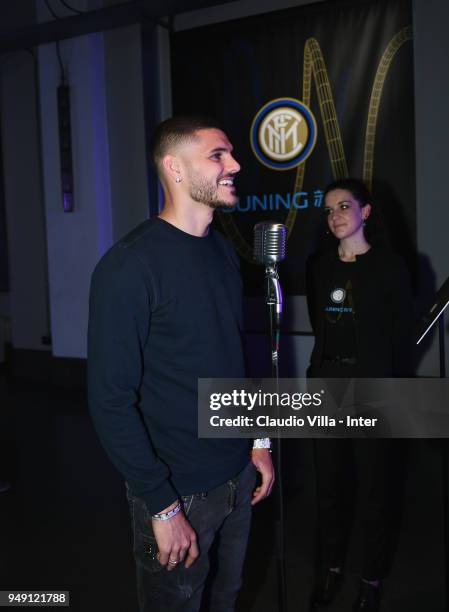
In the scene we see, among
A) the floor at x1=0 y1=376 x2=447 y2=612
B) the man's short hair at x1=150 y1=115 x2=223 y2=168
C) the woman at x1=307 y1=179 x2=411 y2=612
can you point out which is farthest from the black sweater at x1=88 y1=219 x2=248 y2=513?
the woman at x1=307 y1=179 x2=411 y2=612

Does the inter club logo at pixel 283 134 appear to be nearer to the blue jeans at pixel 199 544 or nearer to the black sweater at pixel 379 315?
the black sweater at pixel 379 315

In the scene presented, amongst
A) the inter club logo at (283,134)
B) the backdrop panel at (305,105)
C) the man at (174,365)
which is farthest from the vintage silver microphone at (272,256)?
the inter club logo at (283,134)

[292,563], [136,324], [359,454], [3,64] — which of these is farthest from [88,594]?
[3,64]

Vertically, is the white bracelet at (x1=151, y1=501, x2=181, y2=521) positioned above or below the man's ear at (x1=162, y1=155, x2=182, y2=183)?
below

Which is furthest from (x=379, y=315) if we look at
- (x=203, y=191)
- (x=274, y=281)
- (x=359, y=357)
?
(x=203, y=191)

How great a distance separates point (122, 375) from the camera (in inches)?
54.6

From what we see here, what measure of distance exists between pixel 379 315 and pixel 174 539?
136 centimetres

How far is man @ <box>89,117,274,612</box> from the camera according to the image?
1.38m

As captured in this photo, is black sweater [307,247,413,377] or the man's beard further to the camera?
black sweater [307,247,413,377]

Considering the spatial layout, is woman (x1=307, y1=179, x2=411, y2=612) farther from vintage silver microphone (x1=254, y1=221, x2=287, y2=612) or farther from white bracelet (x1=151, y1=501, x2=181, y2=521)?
white bracelet (x1=151, y1=501, x2=181, y2=521)

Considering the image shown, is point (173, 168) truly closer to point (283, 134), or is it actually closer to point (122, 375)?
point (122, 375)

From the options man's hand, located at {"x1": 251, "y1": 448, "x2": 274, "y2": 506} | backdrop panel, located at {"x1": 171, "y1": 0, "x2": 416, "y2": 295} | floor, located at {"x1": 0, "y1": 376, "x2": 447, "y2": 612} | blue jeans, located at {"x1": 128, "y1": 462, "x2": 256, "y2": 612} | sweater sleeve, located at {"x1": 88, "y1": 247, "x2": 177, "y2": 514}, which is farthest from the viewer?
backdrop panel, located at {"x1": 171, "y1": 0, "x2": 416, "y2": 295}

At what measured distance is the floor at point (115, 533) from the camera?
251 centimetres

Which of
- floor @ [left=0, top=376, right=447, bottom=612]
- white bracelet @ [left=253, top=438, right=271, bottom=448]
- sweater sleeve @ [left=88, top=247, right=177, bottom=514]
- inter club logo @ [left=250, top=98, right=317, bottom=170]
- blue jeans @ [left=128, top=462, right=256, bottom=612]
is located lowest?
floor @ [left=0, top=376, right=447, bottom=612]
